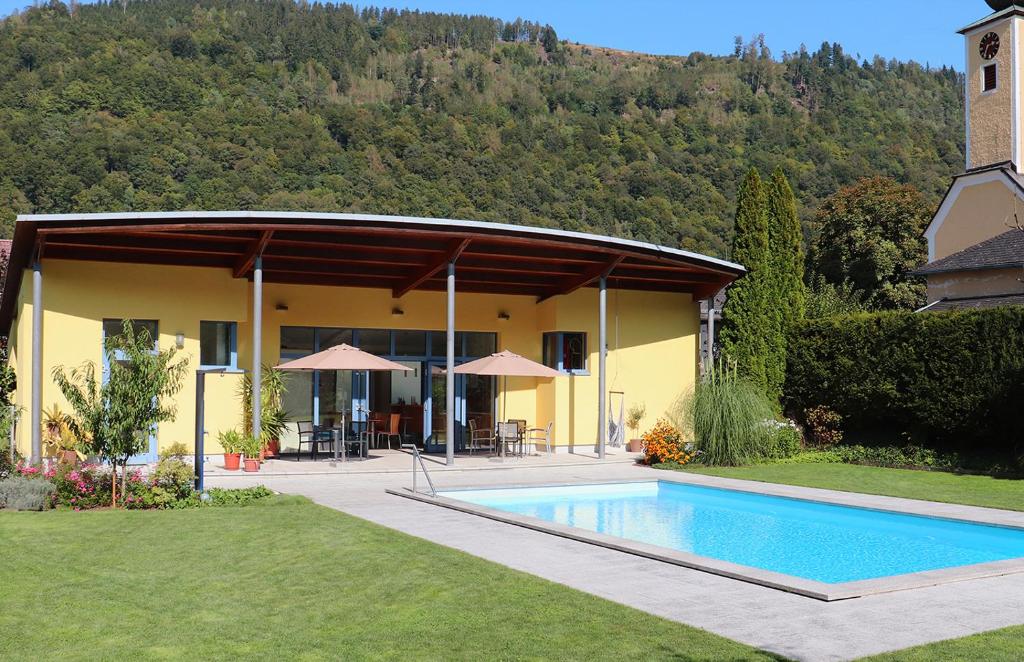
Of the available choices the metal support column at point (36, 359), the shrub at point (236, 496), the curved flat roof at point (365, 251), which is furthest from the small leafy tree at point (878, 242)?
the shrub at point (236, 496)

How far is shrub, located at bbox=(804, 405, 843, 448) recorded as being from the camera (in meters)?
18.4

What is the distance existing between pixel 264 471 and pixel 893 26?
1235cm

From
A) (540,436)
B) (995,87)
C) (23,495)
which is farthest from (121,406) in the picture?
(995,87)

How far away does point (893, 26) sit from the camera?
15.9 meters

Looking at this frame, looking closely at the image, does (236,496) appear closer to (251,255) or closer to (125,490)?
(125,490)

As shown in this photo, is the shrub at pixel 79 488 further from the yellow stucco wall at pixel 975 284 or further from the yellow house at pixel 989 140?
the yellow house at pixel 989 140

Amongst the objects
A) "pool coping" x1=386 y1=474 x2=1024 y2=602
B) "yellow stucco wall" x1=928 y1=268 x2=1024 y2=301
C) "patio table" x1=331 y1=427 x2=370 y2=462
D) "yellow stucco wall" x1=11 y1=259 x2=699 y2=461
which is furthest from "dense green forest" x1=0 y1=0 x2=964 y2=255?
"pool coping" x1=386 y1=474 x2=1024 y2=602

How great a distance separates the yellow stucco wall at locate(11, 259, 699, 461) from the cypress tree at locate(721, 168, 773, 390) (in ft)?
4.72

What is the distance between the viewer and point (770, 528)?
11453mm

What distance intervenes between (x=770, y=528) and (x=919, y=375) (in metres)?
6.95

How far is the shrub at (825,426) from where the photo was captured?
60.2 feet

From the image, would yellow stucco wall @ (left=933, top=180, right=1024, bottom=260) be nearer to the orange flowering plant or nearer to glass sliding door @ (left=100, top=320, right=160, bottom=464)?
the orange flowering plant

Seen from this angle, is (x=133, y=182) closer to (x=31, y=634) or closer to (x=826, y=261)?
(x=826, y=261)

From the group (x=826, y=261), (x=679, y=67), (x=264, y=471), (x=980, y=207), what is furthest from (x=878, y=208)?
(x=679, y=67)
